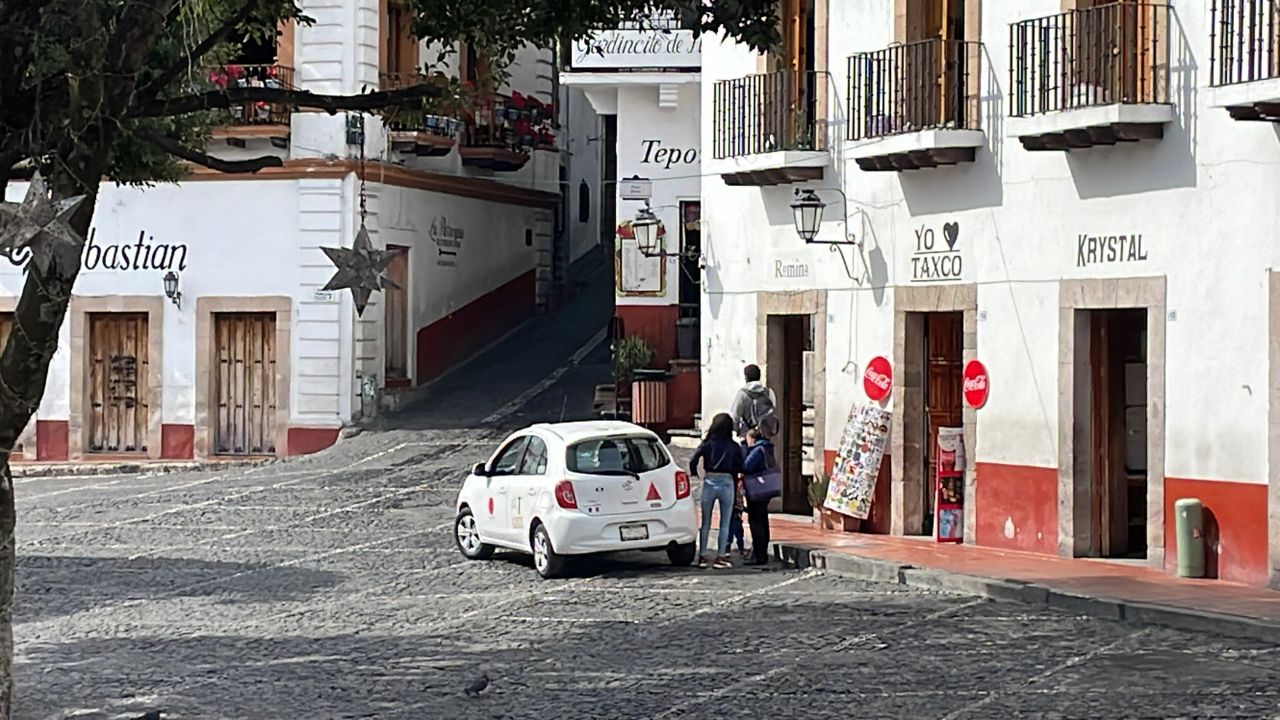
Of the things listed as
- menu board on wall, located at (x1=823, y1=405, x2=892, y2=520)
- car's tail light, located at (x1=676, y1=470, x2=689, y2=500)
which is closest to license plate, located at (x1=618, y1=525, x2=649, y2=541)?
car's tail light, located at (x1=676, y1=470, x2=689, y2=500)

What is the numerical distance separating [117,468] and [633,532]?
47.2 ft

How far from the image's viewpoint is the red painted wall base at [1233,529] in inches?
638

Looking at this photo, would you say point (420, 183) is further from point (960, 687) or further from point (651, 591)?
point (960, 687)

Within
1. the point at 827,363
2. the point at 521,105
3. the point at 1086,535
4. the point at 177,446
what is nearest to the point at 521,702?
the point at 1086,535

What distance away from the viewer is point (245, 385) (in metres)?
31.6

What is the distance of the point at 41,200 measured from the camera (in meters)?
9.96

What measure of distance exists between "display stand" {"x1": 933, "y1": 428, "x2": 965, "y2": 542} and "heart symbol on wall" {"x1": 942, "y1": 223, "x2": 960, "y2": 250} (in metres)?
1.94

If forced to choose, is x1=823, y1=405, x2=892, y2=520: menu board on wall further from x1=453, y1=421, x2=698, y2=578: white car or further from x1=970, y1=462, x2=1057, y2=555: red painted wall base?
x1=453, y1=421, x2=698, y2=578: white car

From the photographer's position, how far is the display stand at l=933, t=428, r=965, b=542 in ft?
67.1

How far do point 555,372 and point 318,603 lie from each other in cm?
1784

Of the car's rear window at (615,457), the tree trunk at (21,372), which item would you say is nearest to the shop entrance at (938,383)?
the car's rear window at (615,457)

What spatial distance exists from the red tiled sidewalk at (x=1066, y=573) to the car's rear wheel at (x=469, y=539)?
2914mm

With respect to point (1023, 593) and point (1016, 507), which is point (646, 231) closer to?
point (1016, 507)

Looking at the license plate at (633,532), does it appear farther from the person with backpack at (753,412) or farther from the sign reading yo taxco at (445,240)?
the sign reading yo taxco at (445,240)
